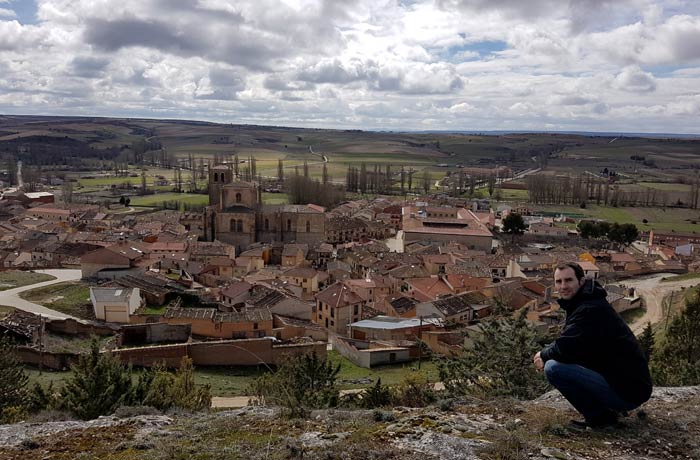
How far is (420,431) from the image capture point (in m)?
5.25

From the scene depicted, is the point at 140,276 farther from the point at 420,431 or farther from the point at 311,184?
the point at 311,184

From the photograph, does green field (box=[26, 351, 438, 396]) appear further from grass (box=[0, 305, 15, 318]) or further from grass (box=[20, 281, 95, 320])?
grass (box=[20, 281, 95, 320])

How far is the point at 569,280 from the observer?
4906mm

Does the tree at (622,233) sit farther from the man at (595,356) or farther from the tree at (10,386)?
the man at (595,356)

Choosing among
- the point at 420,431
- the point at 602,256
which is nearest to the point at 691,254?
the point at 602,256

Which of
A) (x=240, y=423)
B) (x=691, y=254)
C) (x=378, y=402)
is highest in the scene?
(x=240, y=423)

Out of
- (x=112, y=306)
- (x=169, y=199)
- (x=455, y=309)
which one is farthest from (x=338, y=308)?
(x=169, y=199)

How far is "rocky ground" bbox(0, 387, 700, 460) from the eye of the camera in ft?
15.5

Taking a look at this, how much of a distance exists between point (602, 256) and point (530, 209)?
105ft

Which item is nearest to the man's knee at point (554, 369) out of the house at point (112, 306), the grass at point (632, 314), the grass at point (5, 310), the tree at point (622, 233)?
the house at point (112, 306)

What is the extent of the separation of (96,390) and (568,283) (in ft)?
23.4

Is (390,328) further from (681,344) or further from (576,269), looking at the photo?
(576,269)

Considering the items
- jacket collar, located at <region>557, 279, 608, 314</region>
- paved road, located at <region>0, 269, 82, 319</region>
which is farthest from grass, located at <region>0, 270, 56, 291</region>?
jacket collar, located at <region>557, 279, 608, 314</region>

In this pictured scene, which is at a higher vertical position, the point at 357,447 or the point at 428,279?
the point at 357,447
